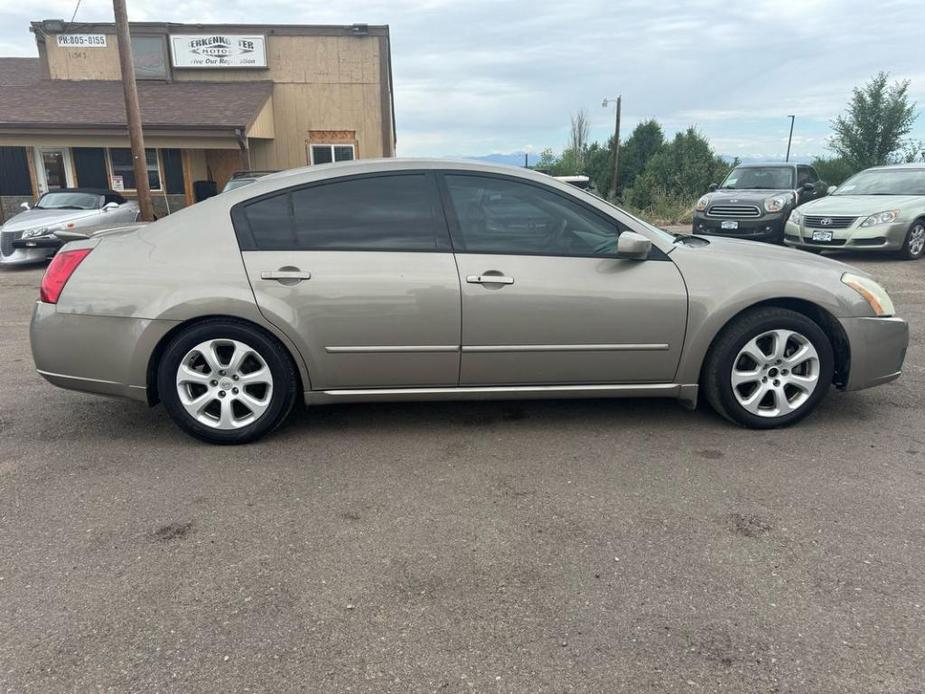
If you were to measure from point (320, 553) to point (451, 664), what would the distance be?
2.72 ft

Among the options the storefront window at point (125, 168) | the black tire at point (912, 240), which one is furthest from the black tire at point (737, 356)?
the storefront window at point (125, 168)

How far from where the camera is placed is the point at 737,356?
12.7ft

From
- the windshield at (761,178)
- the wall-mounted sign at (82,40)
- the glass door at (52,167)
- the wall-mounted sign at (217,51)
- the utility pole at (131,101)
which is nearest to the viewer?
the utility pole at (131,101)

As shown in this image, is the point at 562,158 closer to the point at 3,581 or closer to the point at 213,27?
the point at 213,27

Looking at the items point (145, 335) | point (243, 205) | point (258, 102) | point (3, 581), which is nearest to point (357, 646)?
point (3, 581)

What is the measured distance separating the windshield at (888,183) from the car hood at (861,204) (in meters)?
0.38

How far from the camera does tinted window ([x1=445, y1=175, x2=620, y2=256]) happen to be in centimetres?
379

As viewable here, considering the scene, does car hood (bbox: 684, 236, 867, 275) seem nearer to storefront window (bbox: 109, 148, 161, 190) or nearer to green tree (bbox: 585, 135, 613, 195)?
storefront window (bbox: 109, 148, 161, 190)

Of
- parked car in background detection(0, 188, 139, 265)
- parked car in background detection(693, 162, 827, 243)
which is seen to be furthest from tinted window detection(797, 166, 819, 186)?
parked car in background detection(0, 188, 139, 265)

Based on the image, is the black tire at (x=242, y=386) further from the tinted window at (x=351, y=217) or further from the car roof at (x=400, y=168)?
the car roof at (x=400, y=168)

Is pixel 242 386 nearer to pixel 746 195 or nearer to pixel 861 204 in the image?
pixel 861 204

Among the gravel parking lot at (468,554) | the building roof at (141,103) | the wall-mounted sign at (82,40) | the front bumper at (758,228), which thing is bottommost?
the gravel parking lot at (468,554)

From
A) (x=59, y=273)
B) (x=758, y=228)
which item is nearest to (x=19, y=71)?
(x=758, y=228)

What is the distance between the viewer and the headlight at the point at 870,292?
3.98 meters
